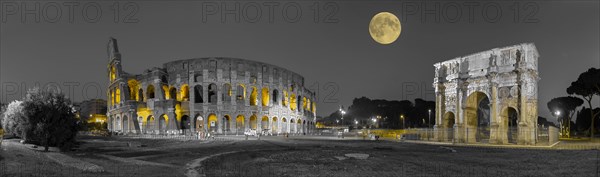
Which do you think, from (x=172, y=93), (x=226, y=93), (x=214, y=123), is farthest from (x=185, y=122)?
(x=226, y=93)

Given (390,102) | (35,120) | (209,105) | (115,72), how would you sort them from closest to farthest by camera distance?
(35,120) < (209,105) < (115,72) < (390,102)

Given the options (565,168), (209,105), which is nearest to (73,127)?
(565,168)

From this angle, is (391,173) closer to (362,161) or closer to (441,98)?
(362,161)

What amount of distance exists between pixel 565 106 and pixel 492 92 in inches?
1536

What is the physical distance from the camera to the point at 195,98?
57.9m

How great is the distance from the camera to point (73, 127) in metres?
21.0

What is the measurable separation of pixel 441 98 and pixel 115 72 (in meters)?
52.2

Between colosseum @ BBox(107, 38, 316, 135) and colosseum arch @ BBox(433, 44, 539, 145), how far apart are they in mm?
29605

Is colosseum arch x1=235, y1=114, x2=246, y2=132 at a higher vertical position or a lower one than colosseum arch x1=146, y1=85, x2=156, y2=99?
lower

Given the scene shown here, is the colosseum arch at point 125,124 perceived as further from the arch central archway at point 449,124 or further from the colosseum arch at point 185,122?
the arch central archway at point 449,124

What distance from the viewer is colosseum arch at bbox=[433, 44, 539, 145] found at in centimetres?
3086

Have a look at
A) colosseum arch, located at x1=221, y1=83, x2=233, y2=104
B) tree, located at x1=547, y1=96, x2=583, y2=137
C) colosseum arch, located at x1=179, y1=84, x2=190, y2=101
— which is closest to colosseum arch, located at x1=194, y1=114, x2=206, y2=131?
colosseum arch, located at x1=179, y1=84, x2=190, y2=101

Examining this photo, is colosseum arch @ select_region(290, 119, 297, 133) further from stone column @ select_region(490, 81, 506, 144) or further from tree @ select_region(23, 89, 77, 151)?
tree @ select_region(23, 89, 77, 151)

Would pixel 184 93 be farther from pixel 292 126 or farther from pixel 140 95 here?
pixel 292 126
